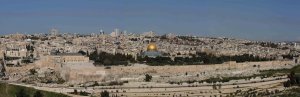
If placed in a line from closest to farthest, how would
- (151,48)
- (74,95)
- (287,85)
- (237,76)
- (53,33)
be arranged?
(74,95) → (287,85) → (237,76) → (151,48) → (53,33)

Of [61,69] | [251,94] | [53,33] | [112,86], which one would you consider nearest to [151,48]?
[61,69]

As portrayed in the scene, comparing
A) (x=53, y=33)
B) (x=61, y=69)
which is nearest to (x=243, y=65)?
(x=61, y=69)

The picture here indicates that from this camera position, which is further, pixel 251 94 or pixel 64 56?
pixel 64 56

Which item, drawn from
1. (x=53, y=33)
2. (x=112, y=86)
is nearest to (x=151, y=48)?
(x=112, y=86)

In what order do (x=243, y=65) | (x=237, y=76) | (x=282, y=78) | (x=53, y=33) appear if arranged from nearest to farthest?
(x=282, y=78)
(x=237, y=76)
(x=243, y=65)
(x=53, y=33)

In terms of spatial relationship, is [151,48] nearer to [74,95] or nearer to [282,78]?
[282,78]

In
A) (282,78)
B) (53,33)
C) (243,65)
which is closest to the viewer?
(282,78)

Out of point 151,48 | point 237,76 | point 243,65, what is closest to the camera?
point 237,76

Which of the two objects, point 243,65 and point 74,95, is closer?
point 74,95

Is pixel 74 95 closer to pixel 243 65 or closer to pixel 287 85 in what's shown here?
pixel 287 85
